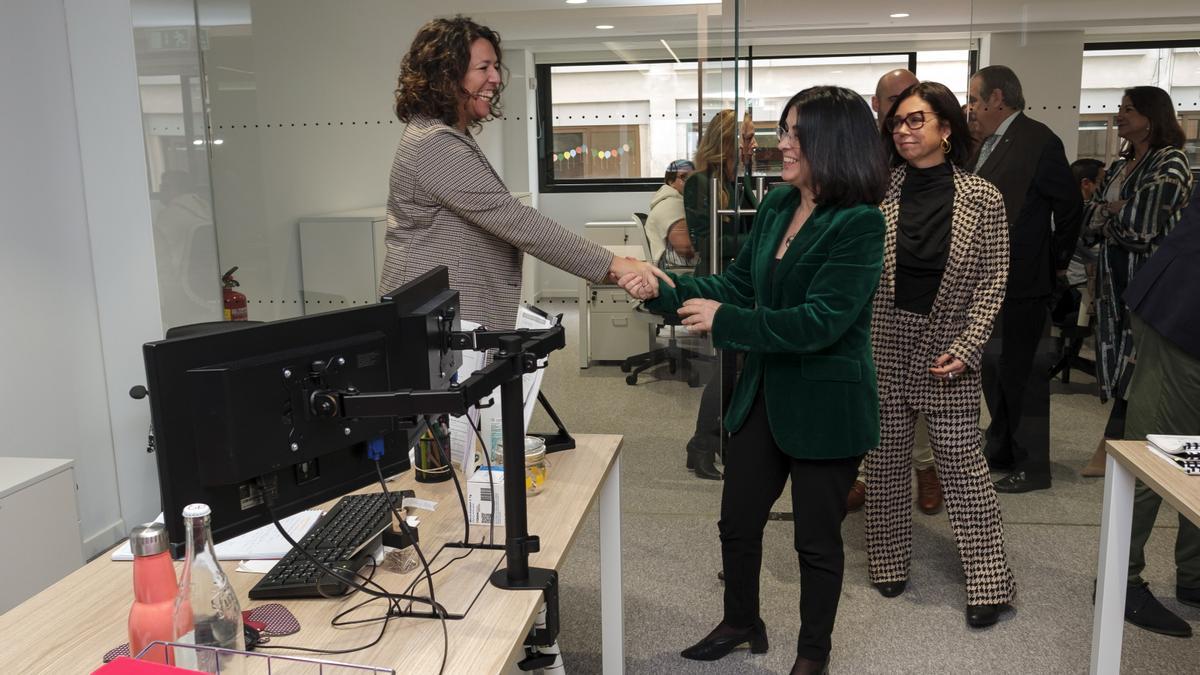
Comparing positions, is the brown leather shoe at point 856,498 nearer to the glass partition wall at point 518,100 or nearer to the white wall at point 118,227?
the glass partition wall at point 518,100

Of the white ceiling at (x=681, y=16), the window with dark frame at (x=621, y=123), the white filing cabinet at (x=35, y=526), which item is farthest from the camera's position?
the window with dark frame at (x=621, y=123)

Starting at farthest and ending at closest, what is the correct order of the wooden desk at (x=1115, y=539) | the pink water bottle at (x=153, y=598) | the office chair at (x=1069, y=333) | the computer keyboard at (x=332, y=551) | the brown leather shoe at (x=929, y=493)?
the brown leather shoe at (x=929, y=493)
the office chair at (x=1069, y=333)
the wooden desk at (x=1115, y=539)
the computer keyboard at (x=332, y=551)
the pink water bottle at (x=153, y=598)

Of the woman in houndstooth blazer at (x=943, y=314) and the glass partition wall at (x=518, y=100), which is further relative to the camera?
the glass partition wall at (x=518, y=100)

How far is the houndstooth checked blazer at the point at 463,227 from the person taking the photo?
2.58 m

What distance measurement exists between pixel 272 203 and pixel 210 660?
3.10 metres

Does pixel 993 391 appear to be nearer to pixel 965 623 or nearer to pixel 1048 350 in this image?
pixel 1048 350

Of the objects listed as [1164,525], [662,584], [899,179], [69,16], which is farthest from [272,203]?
[1164,525]

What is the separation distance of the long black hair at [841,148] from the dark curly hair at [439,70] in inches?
37.1

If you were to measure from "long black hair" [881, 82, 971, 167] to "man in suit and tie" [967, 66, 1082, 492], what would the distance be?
0.51 metres

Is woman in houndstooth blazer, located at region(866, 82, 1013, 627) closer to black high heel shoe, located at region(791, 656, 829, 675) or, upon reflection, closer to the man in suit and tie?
the man in suit and tie

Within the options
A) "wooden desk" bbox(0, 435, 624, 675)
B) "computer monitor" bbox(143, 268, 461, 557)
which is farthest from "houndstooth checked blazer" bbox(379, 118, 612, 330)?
"computer monitor" bbox(143, 268, 461, 557)

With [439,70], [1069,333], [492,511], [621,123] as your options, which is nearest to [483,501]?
[492,511]

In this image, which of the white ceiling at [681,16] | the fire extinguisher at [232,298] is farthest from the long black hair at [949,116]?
the fire extinguisher at [232,298]

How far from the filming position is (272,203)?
13.3 feet
